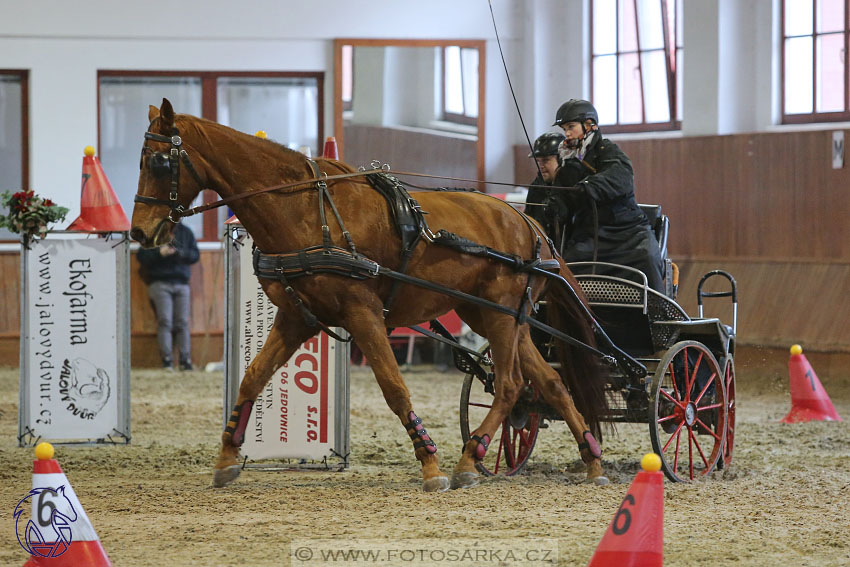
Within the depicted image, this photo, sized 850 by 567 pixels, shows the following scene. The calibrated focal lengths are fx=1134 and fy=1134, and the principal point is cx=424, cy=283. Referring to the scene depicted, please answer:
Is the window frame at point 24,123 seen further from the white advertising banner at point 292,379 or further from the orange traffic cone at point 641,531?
the orange traffic cone at point 641,531

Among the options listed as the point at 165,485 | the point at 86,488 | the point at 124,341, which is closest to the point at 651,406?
the point at 165,485

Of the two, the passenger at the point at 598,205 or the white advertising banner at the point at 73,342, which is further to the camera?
the white advertising banner at the point at 73,342

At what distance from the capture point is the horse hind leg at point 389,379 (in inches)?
202

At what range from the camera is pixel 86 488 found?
550cm

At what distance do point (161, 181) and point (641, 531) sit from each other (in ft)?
8.40

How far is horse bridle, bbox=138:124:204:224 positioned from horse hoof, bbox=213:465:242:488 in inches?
50.4

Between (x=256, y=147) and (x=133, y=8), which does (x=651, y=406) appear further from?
(x=133, y=8)

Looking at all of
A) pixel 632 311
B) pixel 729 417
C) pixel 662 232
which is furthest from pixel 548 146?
pixel 729 417

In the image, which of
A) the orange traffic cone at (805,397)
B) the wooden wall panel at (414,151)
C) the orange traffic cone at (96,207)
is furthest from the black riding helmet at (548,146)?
the wooden wall panel at (414,151)

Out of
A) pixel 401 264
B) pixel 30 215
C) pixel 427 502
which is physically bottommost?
pixel 427 502

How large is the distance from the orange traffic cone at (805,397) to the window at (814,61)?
3.32 metres

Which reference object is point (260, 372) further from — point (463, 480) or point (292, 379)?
point (463, 480)

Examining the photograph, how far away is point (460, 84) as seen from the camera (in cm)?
1320

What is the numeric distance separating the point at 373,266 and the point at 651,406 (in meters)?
1.57
